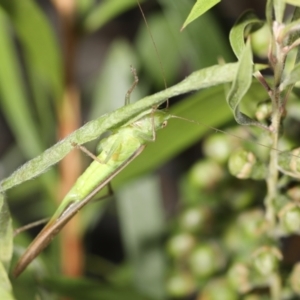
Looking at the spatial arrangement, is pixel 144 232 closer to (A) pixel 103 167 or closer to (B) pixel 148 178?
(B) pixel 148 178

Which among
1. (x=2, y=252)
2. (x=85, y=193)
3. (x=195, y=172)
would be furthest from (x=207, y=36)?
(x=2, y=252)

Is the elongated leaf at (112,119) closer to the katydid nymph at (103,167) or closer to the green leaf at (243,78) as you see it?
the green leaf at (243,78)

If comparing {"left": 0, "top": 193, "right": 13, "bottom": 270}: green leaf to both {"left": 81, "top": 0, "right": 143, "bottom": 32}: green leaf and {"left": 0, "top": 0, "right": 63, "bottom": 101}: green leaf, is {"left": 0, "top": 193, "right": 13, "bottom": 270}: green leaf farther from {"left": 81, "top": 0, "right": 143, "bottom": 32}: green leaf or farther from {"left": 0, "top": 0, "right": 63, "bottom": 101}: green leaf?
{"left": 81, "top": 0, "right": 143, "bottom": 32}: green leaf

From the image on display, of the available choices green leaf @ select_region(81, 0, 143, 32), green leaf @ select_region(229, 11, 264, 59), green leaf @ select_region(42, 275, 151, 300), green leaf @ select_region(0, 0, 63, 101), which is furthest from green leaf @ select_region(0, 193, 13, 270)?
green leaf @ select_region(81, 0, 143, 32)

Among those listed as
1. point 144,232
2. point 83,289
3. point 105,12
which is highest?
point 105,12

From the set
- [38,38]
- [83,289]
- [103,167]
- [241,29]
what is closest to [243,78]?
[241,29]

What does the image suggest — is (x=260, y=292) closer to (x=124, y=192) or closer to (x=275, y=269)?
(x=275, y=269)
